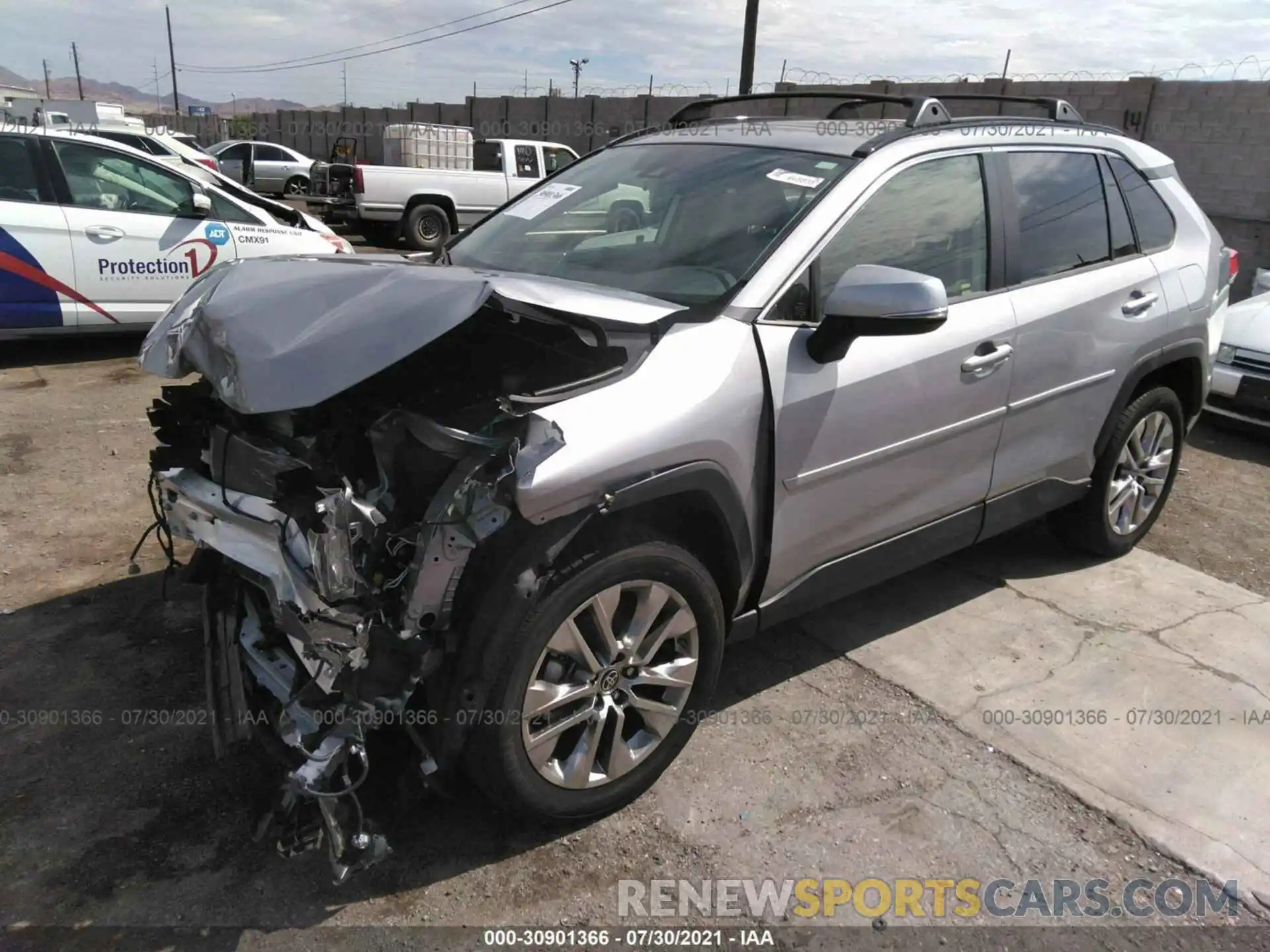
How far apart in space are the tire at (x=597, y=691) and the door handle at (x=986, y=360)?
4.22 feet

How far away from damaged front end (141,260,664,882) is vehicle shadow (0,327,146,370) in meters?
5.36

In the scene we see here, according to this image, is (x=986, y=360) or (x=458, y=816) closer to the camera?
(x=458, y=816)

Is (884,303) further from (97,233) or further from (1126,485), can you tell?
(97,233)

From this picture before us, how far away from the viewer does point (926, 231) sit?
319 centimetres

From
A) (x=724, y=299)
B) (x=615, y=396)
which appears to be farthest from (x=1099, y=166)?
(x=615, y=396)

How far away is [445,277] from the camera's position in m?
2.47

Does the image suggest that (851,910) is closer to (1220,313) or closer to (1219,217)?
(1220,313)

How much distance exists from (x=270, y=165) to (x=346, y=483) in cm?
2378

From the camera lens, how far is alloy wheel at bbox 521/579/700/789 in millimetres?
2393

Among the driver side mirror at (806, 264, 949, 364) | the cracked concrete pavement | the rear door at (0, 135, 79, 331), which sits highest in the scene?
the driver side mirror at (806, 264, 949, 364)

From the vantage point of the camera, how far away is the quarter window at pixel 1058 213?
3.51 meters

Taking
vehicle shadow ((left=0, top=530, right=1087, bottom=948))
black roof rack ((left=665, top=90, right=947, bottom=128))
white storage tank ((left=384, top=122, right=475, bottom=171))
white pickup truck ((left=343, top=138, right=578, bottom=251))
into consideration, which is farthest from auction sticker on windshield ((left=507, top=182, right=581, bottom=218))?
white storage tank ((left=384, top=122, right=475, bottom=171))

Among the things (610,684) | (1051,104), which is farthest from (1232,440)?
(610,684)

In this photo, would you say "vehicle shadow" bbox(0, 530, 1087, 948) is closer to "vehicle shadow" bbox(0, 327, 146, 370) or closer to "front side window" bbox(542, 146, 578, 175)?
"vehicle shadow" bbox(0, 327, 146, 370)
